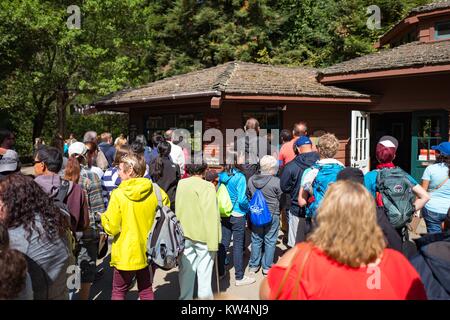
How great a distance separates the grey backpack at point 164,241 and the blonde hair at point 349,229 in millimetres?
2017

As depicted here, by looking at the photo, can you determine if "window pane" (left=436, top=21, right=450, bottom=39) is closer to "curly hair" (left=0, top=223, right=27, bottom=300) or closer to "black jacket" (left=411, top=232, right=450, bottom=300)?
"black jacket" (left=411, top=232, right=450, bottom=300)

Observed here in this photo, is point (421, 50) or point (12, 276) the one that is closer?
point (12, 276)

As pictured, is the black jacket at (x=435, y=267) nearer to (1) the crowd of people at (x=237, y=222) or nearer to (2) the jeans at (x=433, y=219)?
(1) the crowd of people at (x=237, y=222)

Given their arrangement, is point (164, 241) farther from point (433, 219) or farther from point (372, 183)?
point (433, 219)


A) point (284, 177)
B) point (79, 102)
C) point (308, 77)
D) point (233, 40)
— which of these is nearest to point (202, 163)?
point (284, 177)

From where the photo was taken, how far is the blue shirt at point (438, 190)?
15.5 ft

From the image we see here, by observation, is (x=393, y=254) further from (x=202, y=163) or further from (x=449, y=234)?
(x=202, y=163)

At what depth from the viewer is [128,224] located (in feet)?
12.3

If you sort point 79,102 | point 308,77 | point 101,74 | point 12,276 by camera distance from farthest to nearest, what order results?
1. point 79,102
2. point 101,74
3. point 308,77
4. point 12,276

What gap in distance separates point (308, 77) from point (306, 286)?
10.5 meters

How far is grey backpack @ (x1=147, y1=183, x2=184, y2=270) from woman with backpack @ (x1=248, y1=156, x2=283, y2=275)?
1.70m

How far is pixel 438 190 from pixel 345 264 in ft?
11.2

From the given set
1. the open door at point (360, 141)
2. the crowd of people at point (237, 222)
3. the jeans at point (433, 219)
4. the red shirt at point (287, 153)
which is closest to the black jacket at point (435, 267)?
the crowd of people at point (237, 222)

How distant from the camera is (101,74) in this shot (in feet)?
58.5
